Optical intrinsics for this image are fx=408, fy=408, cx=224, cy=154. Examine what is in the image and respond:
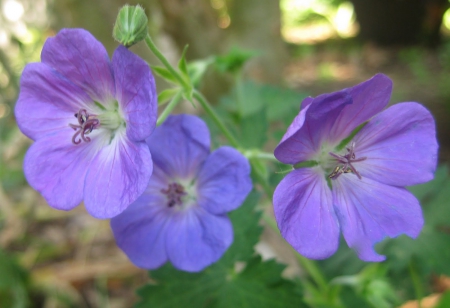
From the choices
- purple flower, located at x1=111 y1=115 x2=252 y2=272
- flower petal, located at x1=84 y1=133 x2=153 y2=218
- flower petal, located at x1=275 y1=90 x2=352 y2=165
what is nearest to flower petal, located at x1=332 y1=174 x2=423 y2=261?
flower petal, located at x1=275 y1=90 x2=352 y2=165

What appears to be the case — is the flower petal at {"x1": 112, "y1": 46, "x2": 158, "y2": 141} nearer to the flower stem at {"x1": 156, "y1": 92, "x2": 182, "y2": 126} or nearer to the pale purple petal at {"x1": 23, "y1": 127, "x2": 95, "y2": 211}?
the flower stem at {"x1": 156, "y1": 92, "x2": 182, "y2": 126}

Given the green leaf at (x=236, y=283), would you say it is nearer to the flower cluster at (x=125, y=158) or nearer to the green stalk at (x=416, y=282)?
the flower cluster at (x=125, y=158)

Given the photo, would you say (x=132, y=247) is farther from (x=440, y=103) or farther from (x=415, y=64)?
(x=415, y=64)

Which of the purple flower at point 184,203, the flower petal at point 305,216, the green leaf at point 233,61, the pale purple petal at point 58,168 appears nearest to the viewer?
the flower petal at point 305,216

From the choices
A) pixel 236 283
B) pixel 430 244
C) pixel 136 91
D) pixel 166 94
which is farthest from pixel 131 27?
pixel 430 244

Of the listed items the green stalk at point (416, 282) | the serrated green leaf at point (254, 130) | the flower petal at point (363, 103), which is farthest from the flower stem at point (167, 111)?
the green stalk at point (416, 282)

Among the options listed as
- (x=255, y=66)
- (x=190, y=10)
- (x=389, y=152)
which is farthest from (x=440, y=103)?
(x=389, y=152)
